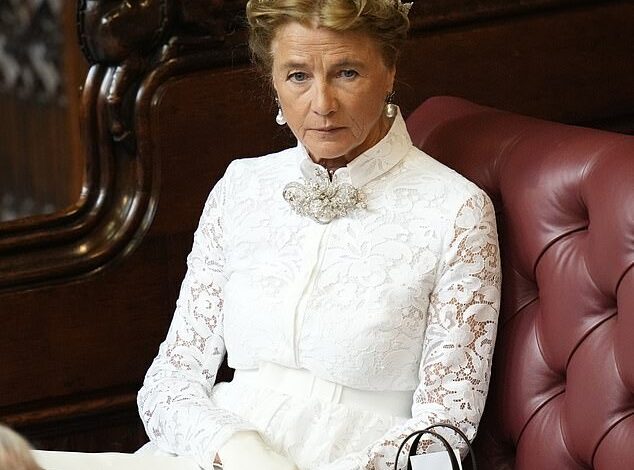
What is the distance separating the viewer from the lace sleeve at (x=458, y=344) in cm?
197

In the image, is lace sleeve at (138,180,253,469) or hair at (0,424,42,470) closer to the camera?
hair at (0,424,42,470)

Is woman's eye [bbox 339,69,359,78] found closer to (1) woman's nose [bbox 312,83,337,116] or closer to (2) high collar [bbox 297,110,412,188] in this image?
(1) woman's nose [bbox 312,83,337,116]

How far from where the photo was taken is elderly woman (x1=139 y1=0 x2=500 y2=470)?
2.00 metres

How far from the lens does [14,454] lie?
3.84 ft

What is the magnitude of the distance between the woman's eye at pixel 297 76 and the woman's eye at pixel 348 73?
0.21 feet

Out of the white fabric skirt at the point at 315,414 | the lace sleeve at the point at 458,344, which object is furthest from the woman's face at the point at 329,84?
the white fabric skirt at the point at 315,414

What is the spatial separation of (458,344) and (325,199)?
0.34m

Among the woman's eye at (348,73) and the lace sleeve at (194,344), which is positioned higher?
the woman's eye at (348,73)

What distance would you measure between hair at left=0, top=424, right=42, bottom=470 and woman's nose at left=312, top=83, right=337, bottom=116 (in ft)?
3.22

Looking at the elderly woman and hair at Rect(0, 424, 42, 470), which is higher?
hair at Rect(0, 424, 42, 470)

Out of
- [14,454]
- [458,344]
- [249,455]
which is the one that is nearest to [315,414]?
[249,455]

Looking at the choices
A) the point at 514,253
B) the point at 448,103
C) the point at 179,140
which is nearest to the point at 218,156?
the point at 179,140

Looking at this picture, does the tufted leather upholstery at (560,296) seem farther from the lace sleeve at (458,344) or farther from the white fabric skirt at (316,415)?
the white fabric skirt at (316,415)

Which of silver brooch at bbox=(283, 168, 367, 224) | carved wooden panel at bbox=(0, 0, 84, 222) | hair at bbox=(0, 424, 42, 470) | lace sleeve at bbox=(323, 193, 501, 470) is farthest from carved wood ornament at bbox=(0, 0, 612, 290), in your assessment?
hair at bbox=(0, 424, 42, 470)
